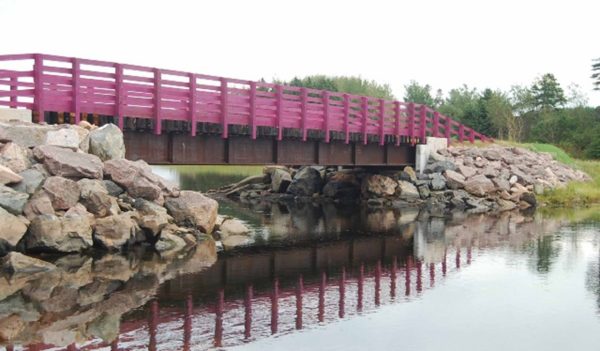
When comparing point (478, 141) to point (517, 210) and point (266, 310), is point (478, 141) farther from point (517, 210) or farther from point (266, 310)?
point (266, 310)

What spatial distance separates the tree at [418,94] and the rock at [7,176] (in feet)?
327

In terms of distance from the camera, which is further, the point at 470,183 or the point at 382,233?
the point at 470,183

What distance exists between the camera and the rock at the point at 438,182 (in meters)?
48.3

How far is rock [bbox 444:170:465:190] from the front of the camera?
48062 millimetres

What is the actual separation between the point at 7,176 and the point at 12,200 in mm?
987

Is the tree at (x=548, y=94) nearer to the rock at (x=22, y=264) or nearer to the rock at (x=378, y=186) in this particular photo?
the rock at (x=378, y=186)

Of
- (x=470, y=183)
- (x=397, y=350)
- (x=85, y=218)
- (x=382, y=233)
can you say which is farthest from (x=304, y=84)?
(x=397, y=350)

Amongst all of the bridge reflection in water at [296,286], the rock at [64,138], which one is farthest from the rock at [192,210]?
the rock at [64,138]

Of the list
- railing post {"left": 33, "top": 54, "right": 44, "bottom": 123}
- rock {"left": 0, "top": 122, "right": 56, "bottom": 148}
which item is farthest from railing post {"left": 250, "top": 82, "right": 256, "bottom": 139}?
rock {"left": 0, "top": 122, "right": 56, "bottom": 148}

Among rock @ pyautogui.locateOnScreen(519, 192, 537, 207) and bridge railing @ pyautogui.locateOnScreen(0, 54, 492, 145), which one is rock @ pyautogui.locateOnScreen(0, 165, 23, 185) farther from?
rock @ pyautogui.locateOnScreen(519, 192, 537, 207)

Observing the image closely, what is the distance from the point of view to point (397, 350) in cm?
1438

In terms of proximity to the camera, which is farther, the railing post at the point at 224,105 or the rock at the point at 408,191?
the rock at the point at 408,191

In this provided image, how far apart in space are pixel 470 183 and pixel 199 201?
2493cm

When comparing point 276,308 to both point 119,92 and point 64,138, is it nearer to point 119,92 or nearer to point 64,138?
point 64,138
